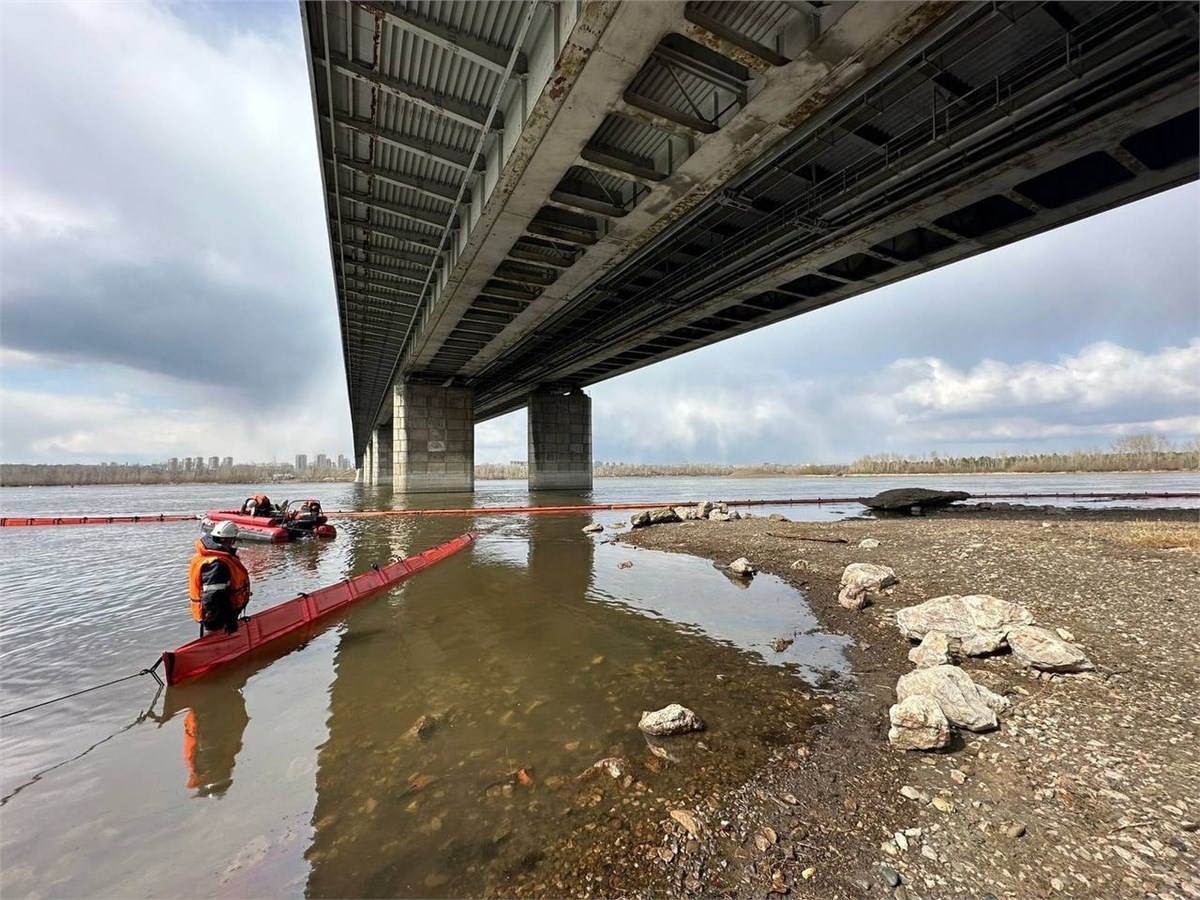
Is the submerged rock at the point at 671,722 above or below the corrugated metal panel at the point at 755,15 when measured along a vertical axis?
below

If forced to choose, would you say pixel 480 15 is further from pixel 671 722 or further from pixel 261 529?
pixel 261 529

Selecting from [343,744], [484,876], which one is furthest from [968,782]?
[343,744]

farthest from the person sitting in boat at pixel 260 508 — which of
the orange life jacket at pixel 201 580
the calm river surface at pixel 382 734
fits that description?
the orange life jacket at pixel 201 580

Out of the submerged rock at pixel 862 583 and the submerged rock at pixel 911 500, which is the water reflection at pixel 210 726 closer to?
the submerged rock at pixel 862 583

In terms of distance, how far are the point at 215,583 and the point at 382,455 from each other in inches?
2950

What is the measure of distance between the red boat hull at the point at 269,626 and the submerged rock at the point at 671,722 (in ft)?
15.6

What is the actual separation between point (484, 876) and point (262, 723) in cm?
293

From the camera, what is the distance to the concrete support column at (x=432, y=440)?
36781mm

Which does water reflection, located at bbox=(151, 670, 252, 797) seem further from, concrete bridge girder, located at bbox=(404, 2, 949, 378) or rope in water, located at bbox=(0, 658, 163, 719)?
concrete bridge girder, located at bbox=(404, 2, 949, 378)

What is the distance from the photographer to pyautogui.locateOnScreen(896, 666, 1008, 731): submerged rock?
3582 mm

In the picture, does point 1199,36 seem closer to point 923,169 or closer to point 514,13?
point 923,169

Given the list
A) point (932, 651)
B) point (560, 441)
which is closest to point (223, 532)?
point (932, 651)

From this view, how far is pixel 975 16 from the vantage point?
29.1 feet

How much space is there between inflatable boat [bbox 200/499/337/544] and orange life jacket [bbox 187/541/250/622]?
34.7 ft
